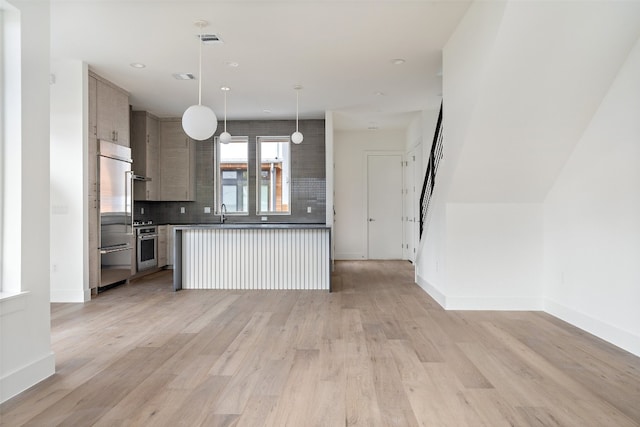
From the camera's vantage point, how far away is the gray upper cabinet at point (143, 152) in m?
7.12

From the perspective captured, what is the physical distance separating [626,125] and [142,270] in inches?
257

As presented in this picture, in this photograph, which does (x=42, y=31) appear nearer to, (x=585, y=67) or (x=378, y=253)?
(x=585, y=67)

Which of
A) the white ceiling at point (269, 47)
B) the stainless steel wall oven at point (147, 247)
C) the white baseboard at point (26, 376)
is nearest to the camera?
the white baseboard at point (26, 376)

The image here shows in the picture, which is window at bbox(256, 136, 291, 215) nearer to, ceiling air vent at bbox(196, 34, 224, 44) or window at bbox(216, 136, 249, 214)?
window at bbox(216, 136, 249, 214)

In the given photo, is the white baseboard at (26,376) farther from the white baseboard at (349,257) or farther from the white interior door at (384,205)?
the white interior door at (384,205)

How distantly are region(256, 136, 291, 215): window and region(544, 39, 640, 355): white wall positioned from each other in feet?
16.2

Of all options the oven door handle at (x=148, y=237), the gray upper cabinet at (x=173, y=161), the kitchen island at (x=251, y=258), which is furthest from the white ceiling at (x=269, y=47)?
the oven door handle at (x=148, y=237)

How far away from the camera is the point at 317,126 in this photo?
7746 mm

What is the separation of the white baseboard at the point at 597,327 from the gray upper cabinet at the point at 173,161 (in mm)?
6388

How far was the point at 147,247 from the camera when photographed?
666 centimetres

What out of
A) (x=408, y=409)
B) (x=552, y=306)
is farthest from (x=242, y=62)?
(x=552, y=306)

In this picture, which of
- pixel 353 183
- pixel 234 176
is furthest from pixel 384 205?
pixel 234 176

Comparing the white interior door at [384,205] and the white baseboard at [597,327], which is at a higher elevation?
the white interior door at [384,205]

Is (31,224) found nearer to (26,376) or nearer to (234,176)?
(26,376)
